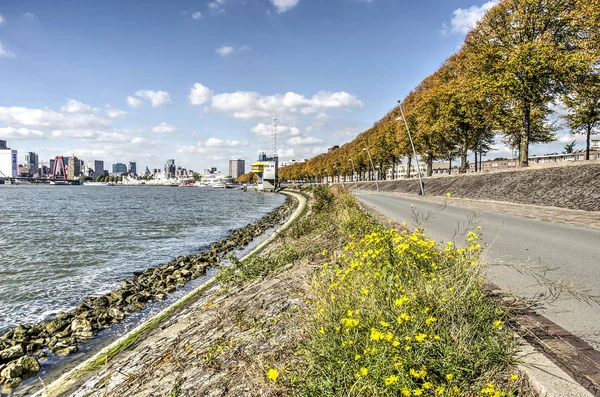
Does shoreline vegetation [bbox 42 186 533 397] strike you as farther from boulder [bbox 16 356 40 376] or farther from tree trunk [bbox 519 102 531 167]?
tree trunk [bbox 519 102 531 167]

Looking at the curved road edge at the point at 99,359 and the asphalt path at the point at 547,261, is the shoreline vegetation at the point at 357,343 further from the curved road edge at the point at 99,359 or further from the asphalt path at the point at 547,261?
the asphalt path at the point at 547,261

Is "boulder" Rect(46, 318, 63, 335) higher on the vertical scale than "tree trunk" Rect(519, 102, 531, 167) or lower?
lower

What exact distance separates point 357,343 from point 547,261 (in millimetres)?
6116

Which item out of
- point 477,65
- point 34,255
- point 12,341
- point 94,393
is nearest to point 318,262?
→ point 94,393

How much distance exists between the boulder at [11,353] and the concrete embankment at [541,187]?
19.9m

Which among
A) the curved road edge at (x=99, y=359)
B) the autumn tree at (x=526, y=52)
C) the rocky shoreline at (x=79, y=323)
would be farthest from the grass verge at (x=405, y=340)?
the autumn tree at (x=526, y=52)

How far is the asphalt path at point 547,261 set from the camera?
4746 mm

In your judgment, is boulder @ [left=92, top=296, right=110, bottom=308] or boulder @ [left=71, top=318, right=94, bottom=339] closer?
boulder @ [left=71, top=318, right=94, bottom=339]

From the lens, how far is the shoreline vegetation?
314 cm

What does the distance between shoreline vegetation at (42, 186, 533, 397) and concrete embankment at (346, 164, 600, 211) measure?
48.5ft

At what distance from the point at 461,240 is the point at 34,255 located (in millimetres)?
20788

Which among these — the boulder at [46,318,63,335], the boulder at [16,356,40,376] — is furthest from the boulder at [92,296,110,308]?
the boulder at [16,356,40,376]

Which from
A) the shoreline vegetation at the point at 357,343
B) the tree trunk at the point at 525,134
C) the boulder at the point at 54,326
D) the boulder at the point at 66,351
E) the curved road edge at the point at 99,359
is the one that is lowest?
the boulder at the point at 66,351

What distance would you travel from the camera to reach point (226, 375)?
4.42 meters
